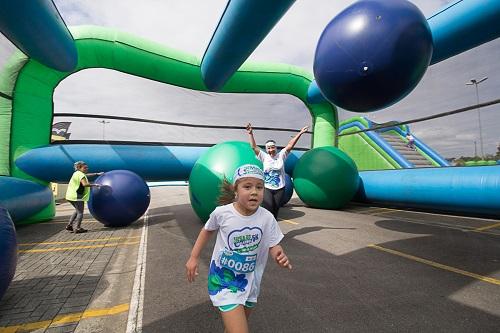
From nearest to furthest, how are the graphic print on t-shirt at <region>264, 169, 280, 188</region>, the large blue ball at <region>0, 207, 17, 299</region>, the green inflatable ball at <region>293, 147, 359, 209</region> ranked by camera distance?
the large blue ball at <region>0, 207, 17, 299</region> < the graphic print on t-shirt at <region>264, 169, 280, 188</region> < the green inflatable ball at <region>293, 147, 359, 209</region>

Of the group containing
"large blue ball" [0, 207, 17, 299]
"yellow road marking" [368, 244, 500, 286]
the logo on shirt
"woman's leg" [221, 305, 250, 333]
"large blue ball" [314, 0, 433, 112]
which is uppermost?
"large blue ball" [314, 0, 433, 112]

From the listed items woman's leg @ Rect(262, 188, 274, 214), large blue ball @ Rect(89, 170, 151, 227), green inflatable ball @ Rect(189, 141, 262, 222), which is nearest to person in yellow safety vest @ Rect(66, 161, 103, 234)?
large blue ball @ Rect(89, 170, 151, 227)

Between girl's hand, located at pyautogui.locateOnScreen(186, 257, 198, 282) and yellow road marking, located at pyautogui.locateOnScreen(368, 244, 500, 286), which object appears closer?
girl's hand, located at pyautogui.locateOnScreen(186, 257, 198, 282)

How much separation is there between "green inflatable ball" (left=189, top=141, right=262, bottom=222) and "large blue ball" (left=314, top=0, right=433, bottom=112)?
2.39m

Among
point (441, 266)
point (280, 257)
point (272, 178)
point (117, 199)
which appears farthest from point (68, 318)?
point (117, 199)

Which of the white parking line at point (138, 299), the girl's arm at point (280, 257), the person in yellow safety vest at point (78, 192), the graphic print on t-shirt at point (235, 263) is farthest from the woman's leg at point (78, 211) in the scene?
the girl's arm at point (280, 257)

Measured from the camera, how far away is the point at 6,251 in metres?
2.78

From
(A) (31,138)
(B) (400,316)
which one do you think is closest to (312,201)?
(B) (400,316)

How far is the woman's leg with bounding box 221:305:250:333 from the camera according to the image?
180 centimetres

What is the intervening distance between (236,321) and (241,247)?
462 mm

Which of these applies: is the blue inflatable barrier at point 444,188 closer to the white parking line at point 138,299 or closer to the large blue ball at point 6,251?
the white parking line at point 138,299

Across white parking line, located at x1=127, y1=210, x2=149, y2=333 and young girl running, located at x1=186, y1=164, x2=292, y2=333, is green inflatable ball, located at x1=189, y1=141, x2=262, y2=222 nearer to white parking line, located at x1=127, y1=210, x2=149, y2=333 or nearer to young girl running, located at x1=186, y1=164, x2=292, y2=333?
white parking line, located at x1=127, y1=210, x2=149, y2=333

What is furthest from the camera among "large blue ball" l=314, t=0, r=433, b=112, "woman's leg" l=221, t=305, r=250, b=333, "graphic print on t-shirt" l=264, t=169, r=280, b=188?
"graphic print on t-shirt" l=264, t=169, r=280, b=188

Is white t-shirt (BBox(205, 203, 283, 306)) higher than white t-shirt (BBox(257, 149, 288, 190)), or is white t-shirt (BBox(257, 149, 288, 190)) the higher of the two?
white t-shirt (BBox(257, 149, 288, 190))
